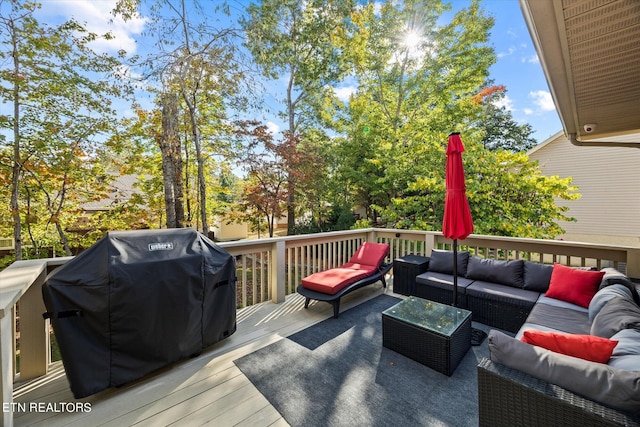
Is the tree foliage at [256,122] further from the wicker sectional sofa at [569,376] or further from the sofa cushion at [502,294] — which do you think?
the wicker sectional sofa at [569,376]

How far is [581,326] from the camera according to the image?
2410 millimetres

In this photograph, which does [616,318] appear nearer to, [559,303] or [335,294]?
[559,303]

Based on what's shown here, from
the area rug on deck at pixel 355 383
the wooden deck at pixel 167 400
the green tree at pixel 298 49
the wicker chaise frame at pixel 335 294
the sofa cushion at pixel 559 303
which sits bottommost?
the area rug on deck at pixel 355 383

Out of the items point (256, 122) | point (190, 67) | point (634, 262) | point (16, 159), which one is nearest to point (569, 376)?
point (634, 262)

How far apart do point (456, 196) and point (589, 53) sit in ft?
5.89

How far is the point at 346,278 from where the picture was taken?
3.83 metres

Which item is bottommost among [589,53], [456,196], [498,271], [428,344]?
[428,344]

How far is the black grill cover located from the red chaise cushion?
1.39m

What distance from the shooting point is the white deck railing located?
1.64 m

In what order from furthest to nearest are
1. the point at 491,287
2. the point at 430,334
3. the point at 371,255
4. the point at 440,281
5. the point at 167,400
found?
the point at 371,255 → the point at 440,281 → the point at 491,287 → the point at 430,334 → the point at 167,400

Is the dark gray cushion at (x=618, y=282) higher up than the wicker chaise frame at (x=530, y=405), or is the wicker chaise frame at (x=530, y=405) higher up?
the dark gray cushion at (x=618, y=282)

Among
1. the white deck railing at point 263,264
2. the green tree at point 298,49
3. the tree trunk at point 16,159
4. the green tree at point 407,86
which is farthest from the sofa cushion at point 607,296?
the tree trunk at point 16,159

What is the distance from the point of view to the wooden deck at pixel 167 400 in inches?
75.2

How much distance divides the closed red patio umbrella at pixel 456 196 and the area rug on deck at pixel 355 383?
132cm
